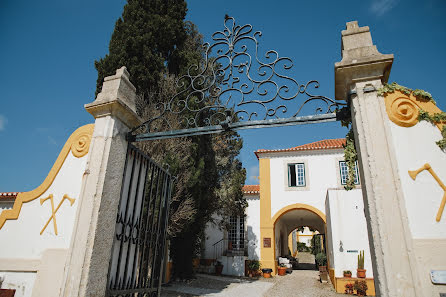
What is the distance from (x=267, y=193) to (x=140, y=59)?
10.3m

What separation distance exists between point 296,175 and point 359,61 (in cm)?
1390

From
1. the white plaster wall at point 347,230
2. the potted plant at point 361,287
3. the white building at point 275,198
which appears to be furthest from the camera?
the white building at point 275,198

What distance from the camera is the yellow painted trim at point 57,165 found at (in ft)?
11.5

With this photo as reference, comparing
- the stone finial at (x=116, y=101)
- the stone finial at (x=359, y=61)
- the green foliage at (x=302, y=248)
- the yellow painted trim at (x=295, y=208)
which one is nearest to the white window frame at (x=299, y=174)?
the yellow painted trim at (x=295, y=208)

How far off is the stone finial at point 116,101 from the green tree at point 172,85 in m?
5.21

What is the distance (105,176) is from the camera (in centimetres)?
319

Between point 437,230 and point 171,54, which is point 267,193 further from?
point 437,230

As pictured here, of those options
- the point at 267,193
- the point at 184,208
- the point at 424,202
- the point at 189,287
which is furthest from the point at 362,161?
the point at 267,193

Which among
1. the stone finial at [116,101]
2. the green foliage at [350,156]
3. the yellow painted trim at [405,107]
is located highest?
the stone finial at [116,101]

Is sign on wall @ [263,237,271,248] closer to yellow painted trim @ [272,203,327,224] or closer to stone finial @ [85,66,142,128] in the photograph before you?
yellow painted trim @ [272,203,327,224]

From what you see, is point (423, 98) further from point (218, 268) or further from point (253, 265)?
point (218, 268)

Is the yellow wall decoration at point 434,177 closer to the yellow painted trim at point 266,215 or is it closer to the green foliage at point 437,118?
the green foliage at point 437,118

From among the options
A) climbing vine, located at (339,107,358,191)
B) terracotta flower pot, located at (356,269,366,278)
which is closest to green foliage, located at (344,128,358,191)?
climbing vine, located at (339,107,358,191)

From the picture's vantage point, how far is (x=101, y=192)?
3.12 m
